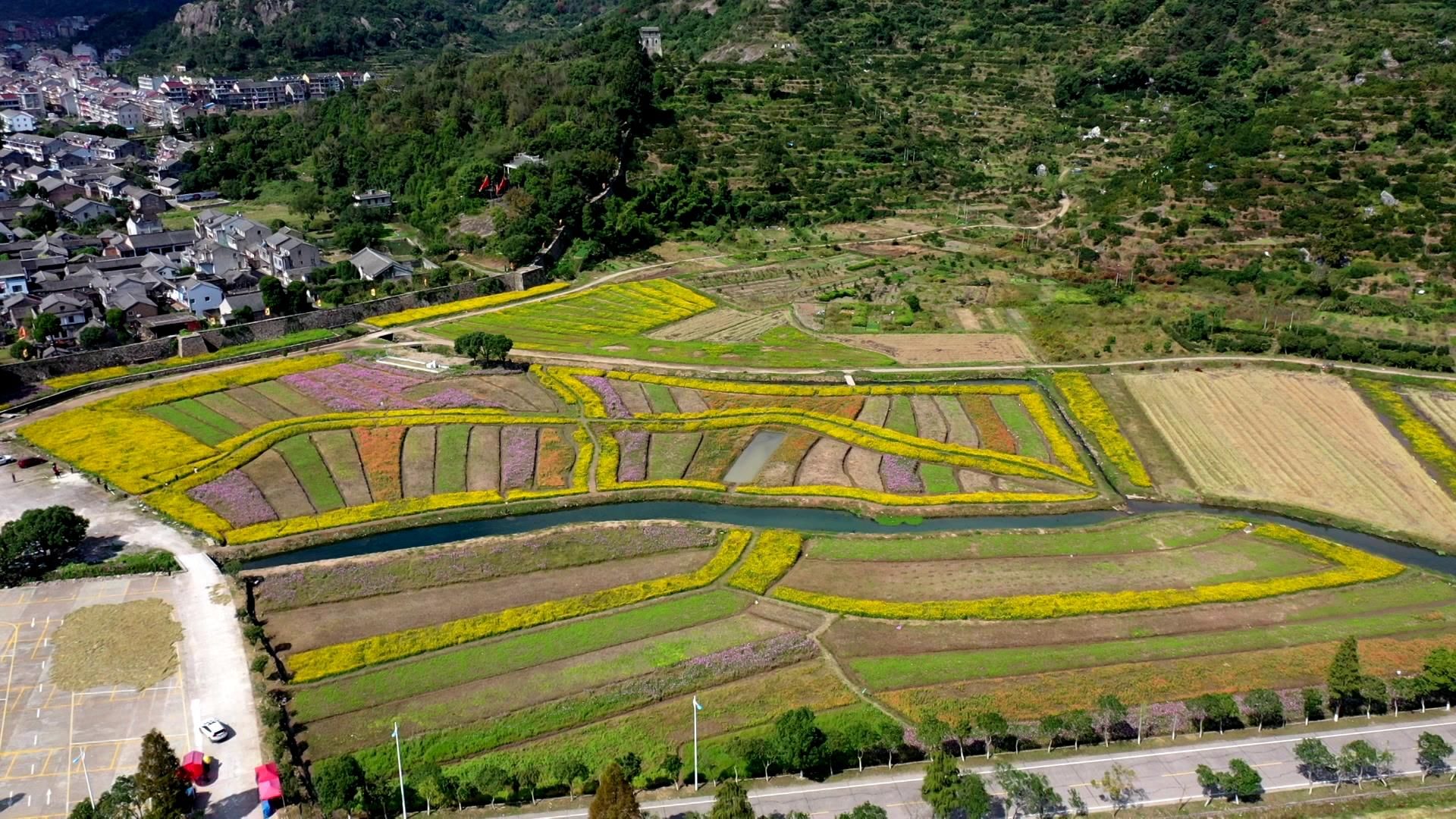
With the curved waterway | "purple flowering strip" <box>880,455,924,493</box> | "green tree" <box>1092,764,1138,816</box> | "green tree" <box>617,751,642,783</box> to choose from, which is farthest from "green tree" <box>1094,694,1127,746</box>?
"purple flowering strip" <box>880,455,924,493</box>

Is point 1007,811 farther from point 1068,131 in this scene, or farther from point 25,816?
point 1068,131

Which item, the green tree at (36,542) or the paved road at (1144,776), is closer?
the paved road at (1144,776)

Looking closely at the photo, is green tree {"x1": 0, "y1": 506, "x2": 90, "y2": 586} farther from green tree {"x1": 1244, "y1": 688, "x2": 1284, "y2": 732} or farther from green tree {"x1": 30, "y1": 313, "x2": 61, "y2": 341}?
green tree {"x1": 1244, "y1": 688, "x2": 1284, "y2": 732}

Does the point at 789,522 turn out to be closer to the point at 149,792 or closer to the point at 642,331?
the point at 149,792

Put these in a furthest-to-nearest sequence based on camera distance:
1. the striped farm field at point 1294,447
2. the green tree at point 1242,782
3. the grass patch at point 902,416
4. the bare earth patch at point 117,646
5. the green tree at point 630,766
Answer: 1. the grass patch at point 902,416
2. the striped farm field at point 1294,447
3. the bare earth patch at point 117,646
4. the green tree at point 630,766
5. the green tree at point 1242,782

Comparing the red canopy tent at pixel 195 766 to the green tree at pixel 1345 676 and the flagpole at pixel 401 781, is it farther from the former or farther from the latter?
the green tree at pixel 1345 676

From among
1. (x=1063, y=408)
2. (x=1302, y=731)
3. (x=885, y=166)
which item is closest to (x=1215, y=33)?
(x=885, y=166)

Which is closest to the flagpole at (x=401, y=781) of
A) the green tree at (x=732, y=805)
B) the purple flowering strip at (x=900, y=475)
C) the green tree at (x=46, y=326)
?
the green tree at (x=732, y=805)
